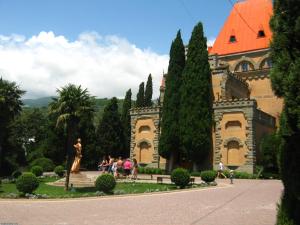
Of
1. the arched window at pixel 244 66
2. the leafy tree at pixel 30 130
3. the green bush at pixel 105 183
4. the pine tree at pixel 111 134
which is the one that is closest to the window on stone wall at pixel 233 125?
the arched window at pixel 244 66

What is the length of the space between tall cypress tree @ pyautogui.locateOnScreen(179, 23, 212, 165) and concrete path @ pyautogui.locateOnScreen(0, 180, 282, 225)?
1894 cm

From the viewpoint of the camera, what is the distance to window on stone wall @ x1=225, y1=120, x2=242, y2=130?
3597cm

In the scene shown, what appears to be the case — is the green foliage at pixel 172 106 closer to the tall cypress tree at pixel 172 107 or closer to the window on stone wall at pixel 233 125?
the tall cypress tree at pixel 172 107

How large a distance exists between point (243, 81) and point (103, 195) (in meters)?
34.0

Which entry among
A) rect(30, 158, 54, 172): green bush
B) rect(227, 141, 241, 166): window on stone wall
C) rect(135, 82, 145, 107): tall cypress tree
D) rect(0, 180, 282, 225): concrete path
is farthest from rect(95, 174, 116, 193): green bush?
rect(135, 82, 145, 107): tall cypress tree

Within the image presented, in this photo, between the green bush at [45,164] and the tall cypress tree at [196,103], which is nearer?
the tall cypress tree at [196,103]

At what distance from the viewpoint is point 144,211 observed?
41.9 feet

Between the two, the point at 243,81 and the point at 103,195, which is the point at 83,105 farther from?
the point at 243,81

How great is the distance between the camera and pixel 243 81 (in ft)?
155

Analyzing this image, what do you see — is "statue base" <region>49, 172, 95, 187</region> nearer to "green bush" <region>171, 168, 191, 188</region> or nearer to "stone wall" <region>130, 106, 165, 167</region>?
"green bush" <region>171, 168, 191, 188</region>

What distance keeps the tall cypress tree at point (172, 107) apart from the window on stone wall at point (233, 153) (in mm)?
5525

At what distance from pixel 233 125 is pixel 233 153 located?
2.91 m

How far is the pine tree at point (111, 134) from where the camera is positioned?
4881 cm

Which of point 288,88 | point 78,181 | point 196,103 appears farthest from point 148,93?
point 288,88
